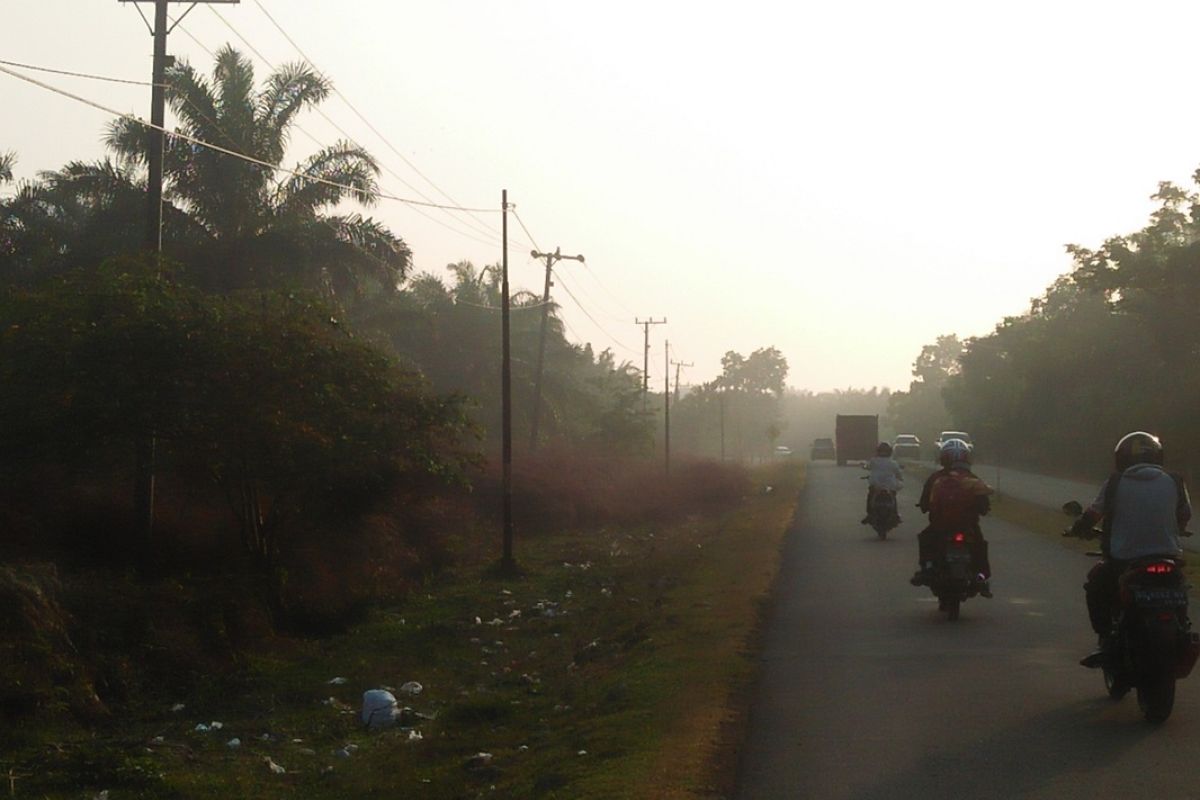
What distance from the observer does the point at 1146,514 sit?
932 centimetres

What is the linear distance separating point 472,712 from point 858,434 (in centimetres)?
6882

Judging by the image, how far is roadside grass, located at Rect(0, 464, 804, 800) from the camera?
9.21 meters

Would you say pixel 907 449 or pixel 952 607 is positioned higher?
pixel 907 449

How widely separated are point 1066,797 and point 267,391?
516 inches

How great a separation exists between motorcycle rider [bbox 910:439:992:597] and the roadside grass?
2241 mm

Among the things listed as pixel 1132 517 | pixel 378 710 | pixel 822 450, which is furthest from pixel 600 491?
pixel 822 450

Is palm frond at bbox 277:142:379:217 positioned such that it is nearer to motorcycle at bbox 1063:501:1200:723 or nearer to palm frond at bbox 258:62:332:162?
palm frond at bbox 258:62:332:162

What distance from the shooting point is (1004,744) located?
8.48 m

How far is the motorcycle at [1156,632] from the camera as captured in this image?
8766 millimetres

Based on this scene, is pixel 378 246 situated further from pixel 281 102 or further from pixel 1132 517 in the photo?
pixel 1132 517

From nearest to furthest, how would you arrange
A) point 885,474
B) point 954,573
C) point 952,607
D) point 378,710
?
point 378,710 → point 954,573 → point 952,607 → point 885,474

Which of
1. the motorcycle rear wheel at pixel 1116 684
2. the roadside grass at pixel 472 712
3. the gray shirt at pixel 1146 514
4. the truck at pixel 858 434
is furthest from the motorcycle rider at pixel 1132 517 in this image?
the truck at pixel 858 434

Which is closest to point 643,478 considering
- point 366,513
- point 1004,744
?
point 366,513

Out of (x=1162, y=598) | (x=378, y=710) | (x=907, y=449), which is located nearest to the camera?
(x=1162, y=598)
